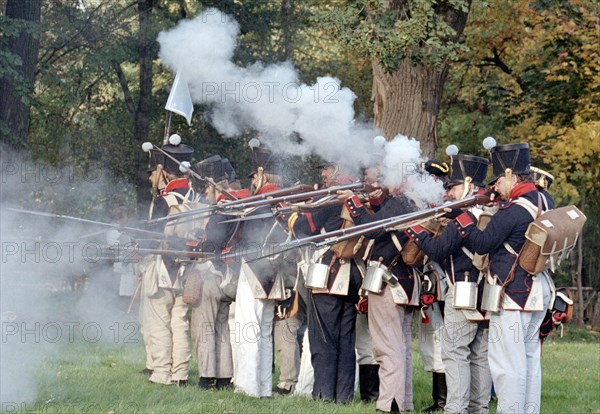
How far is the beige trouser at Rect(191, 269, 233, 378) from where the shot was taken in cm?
990

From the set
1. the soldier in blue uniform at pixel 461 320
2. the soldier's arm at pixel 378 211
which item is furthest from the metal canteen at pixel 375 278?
the soldier in blue uniform at pixel 461 320

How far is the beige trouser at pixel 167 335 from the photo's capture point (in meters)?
9.99

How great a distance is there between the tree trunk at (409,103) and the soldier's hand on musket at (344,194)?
459 centimetres

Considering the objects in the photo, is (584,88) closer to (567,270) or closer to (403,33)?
(403,33)

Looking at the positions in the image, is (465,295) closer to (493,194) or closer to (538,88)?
(493,194)

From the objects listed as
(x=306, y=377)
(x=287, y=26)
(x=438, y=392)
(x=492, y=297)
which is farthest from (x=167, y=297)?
(x=287, y=26)

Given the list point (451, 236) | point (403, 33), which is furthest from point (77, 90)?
point (451, 236)

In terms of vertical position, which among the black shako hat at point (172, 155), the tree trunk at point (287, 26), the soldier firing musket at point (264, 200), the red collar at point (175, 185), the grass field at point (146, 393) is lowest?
the grass field at point (146, 393)

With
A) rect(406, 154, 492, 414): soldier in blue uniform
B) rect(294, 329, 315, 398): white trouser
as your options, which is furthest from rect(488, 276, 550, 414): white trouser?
rect(294, 329, 315, 398): white trouser

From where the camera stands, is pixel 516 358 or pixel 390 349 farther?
pixel 390 349

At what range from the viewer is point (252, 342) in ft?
30.9

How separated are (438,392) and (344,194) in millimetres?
2023

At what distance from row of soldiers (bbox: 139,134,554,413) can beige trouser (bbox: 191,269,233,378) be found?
0.04 feet

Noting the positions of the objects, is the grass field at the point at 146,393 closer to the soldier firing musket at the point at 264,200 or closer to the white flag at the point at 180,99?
the soldier firing musket at the point at 264,200
